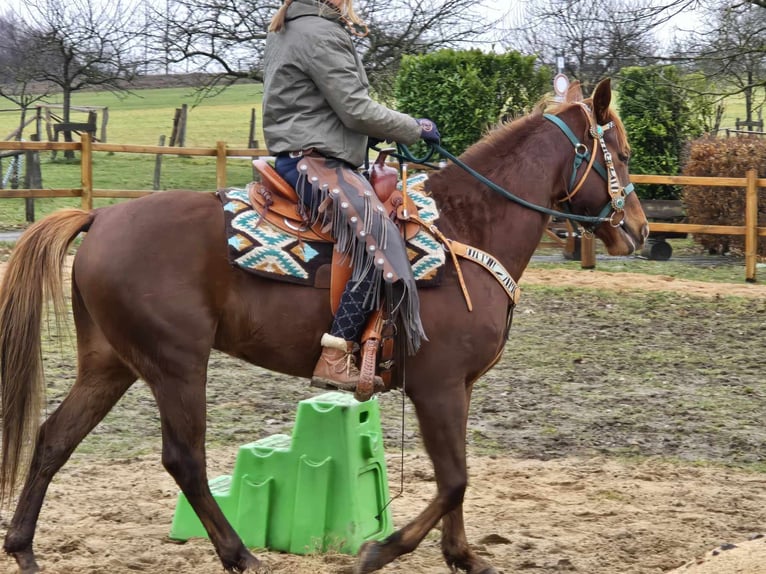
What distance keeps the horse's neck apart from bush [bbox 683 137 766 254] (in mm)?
11097

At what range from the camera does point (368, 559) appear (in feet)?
13.5

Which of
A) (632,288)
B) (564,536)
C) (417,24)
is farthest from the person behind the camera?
(417,24)

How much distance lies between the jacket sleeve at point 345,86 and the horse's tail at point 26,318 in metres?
1.22

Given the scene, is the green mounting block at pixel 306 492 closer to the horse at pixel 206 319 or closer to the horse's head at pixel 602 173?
the horse at pixel 206 319

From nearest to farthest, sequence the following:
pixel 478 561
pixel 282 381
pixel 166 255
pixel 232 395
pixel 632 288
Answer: pixel 166 255
pixel 478 561
pixel 232 395
pixel 282 381
pixel 632 288

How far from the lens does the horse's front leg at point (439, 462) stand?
13.6ft

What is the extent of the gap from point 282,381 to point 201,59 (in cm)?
1676

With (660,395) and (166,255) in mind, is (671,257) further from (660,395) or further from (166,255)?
(166,255)

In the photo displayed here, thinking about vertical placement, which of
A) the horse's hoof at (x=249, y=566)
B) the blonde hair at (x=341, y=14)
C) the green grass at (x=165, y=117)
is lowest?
the horse's hoof at (x=249, y=566)

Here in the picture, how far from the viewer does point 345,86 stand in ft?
13.3

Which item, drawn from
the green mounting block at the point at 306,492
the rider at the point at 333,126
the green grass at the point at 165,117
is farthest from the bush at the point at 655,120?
the green grass at the point at 165,117

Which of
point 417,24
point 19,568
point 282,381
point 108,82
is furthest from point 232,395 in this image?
point 108,82

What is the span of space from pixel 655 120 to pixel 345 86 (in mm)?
14020

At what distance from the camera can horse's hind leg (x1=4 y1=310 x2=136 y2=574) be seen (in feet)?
14.2
